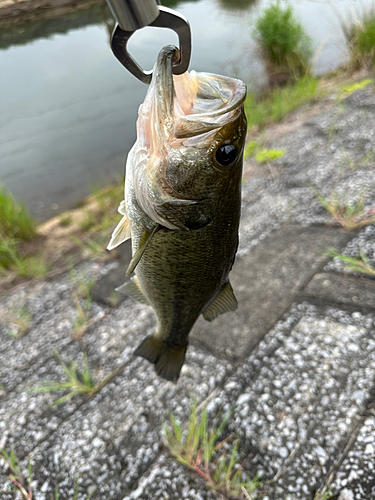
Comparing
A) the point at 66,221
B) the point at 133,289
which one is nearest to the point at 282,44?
the point at 66,221

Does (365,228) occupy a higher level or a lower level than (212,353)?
higher

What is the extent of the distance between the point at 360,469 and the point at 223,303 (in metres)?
0.97

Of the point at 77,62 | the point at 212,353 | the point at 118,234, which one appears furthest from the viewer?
the point at 77,62

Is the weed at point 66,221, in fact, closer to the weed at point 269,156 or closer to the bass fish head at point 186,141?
the weed at point 269,156

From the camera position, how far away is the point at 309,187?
3.71 meters

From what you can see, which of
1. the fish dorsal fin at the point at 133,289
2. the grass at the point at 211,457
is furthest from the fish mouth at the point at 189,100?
the grass at the point at 211,457

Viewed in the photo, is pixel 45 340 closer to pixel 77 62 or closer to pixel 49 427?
pixel 49 427

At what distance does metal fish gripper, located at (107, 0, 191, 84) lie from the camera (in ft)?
2.84

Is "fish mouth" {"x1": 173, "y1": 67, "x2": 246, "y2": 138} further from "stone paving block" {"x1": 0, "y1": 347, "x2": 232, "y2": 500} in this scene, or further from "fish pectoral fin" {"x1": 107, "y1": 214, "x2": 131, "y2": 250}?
"stone paving block" {"x1": 0, "y1": 347, "x2": 232, "y2": 500}

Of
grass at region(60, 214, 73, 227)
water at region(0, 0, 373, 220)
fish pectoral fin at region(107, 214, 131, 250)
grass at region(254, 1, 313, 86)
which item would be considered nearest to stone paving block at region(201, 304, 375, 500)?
fish pectoral fin at region(107, 214, 131, 250)

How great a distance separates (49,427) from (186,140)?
1.96 meters

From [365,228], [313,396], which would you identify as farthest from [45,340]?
[365,228]

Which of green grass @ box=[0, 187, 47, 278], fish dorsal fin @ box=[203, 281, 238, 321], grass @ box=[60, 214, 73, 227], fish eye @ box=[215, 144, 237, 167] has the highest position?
fish eye @ box=[215, 144, 237, 167]

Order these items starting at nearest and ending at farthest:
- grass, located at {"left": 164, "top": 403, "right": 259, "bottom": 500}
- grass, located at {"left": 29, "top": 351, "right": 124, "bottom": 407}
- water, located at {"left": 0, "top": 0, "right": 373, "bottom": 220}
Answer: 1. grass, located at {"left": 164, "top": 403, "right": 259, "bottom": 500}
2. grass, located at {"left": 29, "top": 351, "right": 124, "bottom": 407}
3. water, located at {"left": 0, "top": 0, "right": 373, "bottom": 220}
